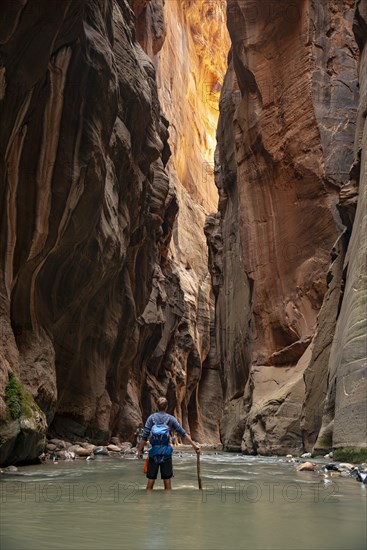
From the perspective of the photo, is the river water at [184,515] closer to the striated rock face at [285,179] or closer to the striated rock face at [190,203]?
the striated rock face at [285,179]

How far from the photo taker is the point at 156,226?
2908cm

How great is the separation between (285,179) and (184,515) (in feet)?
73.3

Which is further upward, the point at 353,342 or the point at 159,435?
the point at 353,342

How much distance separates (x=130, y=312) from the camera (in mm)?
26828

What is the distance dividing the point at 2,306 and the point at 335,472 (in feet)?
24.3

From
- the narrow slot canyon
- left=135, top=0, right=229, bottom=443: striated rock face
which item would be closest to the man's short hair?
the narrow slot canyon

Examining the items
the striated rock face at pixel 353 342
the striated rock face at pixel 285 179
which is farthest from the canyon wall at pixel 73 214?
the striated rock face at pixel 353 342

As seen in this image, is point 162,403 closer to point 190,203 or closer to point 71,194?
point 71,194

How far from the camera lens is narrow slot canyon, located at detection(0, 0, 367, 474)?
1305 cm

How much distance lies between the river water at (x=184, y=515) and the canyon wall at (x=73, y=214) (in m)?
3.82

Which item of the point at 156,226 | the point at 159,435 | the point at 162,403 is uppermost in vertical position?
the point at 156,226

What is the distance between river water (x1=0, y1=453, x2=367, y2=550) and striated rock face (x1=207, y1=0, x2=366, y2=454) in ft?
39.5

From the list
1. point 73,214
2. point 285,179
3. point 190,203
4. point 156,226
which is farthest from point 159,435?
point 190,203

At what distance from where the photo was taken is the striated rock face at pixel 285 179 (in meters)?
23.8
